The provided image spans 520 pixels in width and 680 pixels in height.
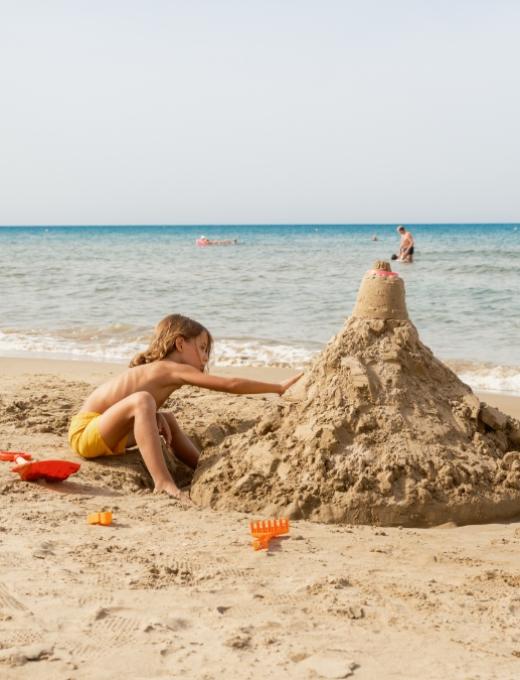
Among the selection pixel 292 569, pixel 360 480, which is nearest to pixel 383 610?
pixel 292 569

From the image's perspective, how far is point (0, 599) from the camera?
249cm

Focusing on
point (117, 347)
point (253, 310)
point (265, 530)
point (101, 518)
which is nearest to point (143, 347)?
point (117, 347)

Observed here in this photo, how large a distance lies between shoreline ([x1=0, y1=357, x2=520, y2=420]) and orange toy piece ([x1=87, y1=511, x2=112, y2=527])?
3.49 m

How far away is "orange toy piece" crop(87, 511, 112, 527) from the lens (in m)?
3.30

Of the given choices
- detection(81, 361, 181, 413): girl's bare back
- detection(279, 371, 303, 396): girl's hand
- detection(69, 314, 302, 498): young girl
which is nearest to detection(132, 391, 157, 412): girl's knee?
detection(69, 314, 302, 498): young girl

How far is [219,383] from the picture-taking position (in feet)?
13.2

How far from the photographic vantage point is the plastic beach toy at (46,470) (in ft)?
12.5

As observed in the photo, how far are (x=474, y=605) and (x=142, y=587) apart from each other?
1058 mm

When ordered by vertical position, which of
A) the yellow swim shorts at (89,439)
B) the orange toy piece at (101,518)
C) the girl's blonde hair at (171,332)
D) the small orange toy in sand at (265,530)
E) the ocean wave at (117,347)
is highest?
the girl's blonde hair at (171,332)

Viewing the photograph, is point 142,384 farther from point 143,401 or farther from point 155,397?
point 143,401

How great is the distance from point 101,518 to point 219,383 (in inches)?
38.4

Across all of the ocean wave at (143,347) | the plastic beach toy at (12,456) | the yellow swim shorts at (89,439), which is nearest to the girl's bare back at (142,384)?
the yellow swim shorts at (89,439)

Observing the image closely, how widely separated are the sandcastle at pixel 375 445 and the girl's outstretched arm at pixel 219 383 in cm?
10

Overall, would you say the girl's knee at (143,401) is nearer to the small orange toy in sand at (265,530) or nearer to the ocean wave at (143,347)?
the small orange toy in sand at (265,530)
